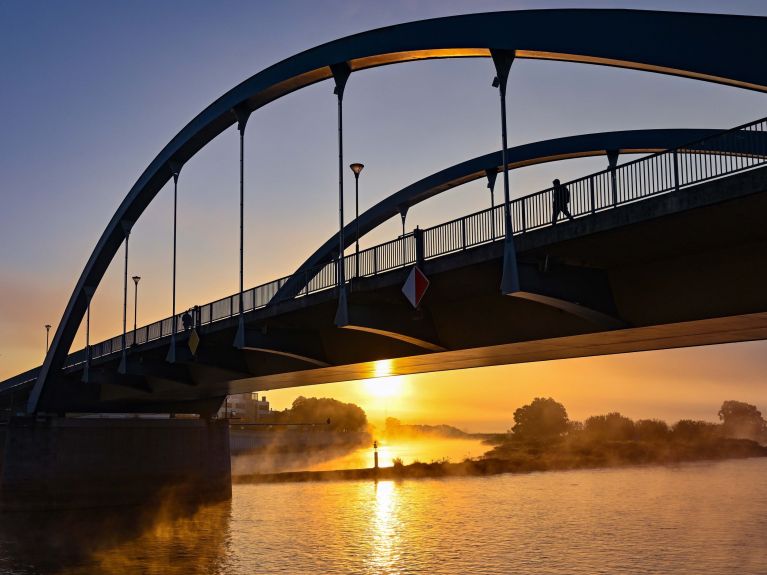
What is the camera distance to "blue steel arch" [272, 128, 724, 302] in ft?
129

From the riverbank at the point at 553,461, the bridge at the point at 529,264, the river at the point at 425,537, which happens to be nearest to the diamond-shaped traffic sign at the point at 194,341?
the bridge at the point at 529,264

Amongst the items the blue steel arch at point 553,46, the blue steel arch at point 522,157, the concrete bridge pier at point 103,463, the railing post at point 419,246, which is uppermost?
the blue steel arch at point 522,157

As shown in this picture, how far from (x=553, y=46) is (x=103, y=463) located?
123 ft

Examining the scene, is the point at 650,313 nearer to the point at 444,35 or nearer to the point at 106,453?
the point at 444,35

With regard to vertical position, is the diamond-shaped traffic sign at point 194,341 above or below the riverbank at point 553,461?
above

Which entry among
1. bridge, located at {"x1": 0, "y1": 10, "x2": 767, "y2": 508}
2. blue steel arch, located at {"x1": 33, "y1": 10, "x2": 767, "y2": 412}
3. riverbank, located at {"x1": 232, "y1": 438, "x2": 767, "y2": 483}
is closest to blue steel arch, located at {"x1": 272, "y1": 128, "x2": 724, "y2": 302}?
bridge, located at {"x1": 0, "y1": 10, "x2": 767, "y2": 508}

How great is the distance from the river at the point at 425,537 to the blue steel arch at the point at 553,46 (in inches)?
623

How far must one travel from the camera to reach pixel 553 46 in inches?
738

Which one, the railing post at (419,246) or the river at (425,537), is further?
the river at (425,537)

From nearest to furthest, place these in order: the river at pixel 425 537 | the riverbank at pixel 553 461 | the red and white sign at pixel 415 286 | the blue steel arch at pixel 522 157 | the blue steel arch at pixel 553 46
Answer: the blue steel arch at pixel 553 46
the red and white sign at pixel 415 286
the river at pixel 425 537
the blue steel arch at pixel 522 157
the riverbank at pixel 553 461

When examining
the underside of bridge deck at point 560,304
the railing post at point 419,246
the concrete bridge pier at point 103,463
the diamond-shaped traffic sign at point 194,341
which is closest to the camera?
the underside of bridge deck at point 560,304

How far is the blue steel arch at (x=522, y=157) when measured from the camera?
39219 mm

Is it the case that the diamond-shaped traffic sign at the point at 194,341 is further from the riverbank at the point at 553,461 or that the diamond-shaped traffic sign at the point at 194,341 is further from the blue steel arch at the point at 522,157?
the riverbank at the point at 553,461

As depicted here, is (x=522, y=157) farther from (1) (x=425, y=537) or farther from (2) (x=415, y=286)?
(2) (x=415, y=286)
